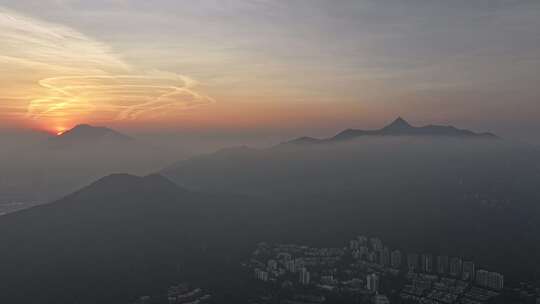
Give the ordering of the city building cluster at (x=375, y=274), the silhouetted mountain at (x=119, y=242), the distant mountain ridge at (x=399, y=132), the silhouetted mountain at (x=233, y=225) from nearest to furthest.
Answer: the city building cluster at (x=375, y=274)
the silhouetted mountain at (x=119, y=242)
the silhouetted mountain at (x=233, y=225)
the distant mountain ridge at (x=399, y=132)

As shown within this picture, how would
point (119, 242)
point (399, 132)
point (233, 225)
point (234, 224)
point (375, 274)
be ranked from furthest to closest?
point (399, 132)
point (234, 224)
point (233, 225)
point (119, 242)
point (375, 274)

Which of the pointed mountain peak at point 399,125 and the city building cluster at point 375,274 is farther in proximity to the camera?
the pointed mountain peak at point 399,125

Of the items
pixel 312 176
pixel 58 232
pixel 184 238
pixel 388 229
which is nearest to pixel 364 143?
pixel 312 176

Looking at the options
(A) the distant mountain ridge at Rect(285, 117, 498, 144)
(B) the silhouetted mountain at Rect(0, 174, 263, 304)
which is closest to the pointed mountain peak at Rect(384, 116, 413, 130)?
(A) the distant mountain ridge at Rect(285, 117, 498, 144)

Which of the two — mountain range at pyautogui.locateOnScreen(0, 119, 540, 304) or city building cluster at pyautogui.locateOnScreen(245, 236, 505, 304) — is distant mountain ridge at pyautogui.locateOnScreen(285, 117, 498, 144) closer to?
mountain range at pyautogui.locateOnScreen(0, 119, 540, 304)

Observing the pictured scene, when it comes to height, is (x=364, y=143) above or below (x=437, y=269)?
above

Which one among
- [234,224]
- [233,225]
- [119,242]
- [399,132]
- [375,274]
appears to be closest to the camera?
[375,274]

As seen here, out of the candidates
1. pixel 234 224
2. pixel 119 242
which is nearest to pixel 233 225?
pixel 234 224

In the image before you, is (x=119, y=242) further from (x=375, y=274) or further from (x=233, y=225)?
(x=375, y=274)

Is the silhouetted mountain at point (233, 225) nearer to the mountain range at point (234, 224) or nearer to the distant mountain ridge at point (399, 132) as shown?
the mountain range at point (234, 224)

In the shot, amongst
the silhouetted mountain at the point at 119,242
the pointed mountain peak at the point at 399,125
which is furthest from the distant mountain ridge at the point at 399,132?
the silhouetted mountain at the point at 119,242

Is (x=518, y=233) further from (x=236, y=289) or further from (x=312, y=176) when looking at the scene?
(x=312, y=176)
